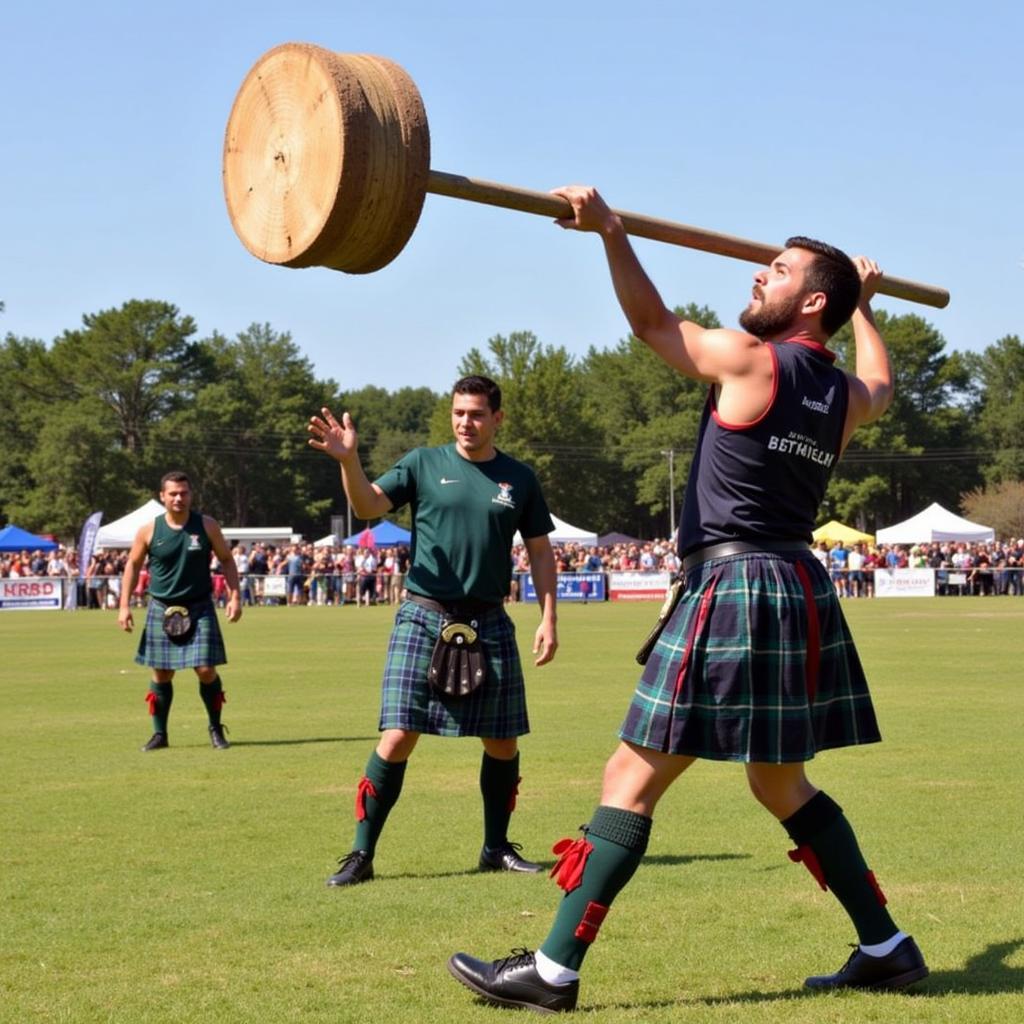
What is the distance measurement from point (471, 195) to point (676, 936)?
7.54 feet

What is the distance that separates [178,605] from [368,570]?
2828cm

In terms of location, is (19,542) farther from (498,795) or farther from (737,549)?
(737,549)

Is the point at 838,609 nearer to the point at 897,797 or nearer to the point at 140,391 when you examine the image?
the point at 897,797

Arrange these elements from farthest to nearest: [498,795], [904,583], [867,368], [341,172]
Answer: [904,583]
[498,795]
[867,368]
[341,172]

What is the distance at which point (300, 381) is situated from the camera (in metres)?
101

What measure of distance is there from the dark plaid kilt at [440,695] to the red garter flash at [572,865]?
189cm

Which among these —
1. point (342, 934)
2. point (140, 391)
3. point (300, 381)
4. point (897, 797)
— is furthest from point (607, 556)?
point (300, 381)

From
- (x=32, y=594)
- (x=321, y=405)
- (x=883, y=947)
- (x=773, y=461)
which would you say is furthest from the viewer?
(x=321, y=405)

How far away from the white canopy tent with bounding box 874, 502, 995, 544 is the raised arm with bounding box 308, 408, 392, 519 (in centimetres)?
4070

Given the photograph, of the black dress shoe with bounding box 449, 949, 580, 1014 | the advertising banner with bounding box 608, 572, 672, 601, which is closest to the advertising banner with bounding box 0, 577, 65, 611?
the advertising banner with bounding box 608, 572, 672, 601

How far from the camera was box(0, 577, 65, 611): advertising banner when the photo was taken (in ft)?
121

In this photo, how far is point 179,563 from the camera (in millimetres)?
9984

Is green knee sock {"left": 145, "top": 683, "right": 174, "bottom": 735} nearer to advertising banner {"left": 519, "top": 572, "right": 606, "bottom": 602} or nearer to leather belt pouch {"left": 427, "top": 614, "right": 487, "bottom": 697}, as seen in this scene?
leather belt pouch {"left": 427, "top": 614, "right": 487, "bottom": 697}

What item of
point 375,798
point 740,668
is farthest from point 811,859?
point 375,798
